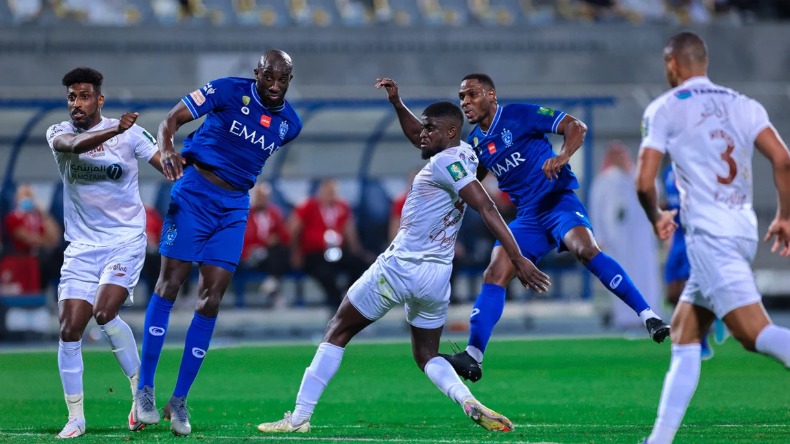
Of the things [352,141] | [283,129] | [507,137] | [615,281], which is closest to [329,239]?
[352,141]

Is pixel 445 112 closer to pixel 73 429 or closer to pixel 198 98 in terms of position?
pixel 198 98

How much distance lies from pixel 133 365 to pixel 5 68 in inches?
582

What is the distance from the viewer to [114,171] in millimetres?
7930

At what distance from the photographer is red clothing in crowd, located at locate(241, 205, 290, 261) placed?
16906 mm

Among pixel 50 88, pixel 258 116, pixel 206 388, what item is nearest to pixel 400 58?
pixel 50 88

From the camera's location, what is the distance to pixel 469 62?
22984 millimetres

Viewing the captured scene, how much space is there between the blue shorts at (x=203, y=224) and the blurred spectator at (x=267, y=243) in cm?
870

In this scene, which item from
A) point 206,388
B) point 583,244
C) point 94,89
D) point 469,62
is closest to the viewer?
point 94,89

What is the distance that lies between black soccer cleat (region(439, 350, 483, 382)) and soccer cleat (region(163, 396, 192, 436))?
1629 millimetres

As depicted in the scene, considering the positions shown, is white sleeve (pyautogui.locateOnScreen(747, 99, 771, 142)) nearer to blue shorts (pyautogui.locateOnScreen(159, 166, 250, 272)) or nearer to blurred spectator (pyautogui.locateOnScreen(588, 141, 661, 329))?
blue shorts (pyautogui.locateOnScreen(159, 166, 250, 272))

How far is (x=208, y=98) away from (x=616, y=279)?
10.2 feet

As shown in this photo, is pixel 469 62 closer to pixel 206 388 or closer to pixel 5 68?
pixel 5 68

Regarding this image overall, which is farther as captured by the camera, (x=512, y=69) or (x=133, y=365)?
(x=512, y=69)

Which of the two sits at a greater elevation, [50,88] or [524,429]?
[50,88]
